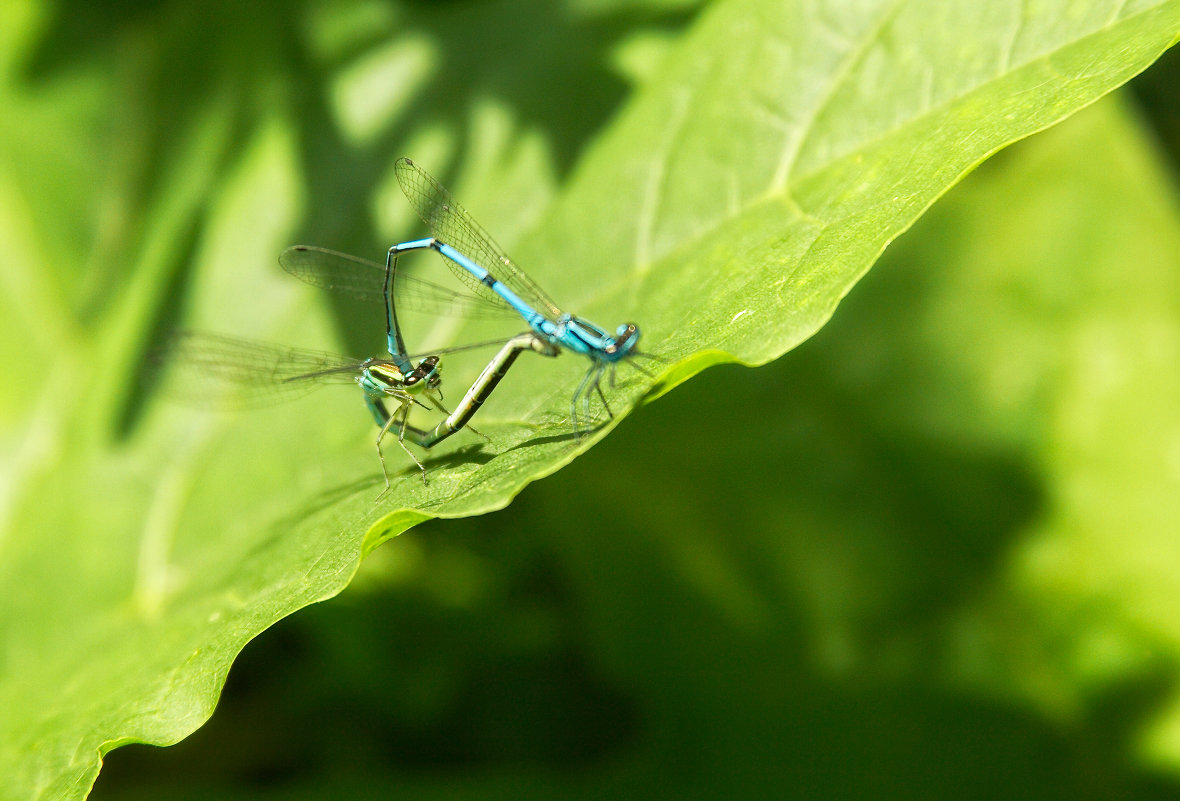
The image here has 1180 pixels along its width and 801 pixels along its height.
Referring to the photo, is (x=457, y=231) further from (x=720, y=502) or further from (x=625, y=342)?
(x=720, y=502)

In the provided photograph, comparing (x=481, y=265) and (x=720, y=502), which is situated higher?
(x=481, y=265)

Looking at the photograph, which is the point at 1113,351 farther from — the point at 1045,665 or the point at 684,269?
the point at 684,269

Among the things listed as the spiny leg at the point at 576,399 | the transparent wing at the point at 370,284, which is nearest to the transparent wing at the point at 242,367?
the transparent wing at the point at 370,284

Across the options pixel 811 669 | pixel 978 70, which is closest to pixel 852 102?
pixel 978 70

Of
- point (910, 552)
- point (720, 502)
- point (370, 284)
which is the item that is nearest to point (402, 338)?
point (370, 284)

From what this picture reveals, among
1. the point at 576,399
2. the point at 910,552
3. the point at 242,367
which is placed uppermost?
the point at 242,367

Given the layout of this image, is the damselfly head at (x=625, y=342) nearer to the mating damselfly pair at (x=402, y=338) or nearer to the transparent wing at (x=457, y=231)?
the mating damselfly pair at (x=402, y=338)
